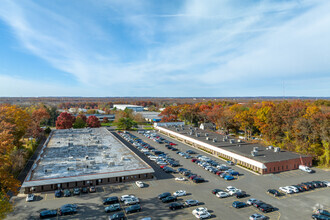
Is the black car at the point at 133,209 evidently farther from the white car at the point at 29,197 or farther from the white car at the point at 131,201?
the white car at the point at 29,197

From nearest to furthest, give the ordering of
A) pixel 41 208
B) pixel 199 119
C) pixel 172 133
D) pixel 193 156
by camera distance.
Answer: pixel 41 208, pixel 193 156, pixel 172 133, pixel 199 119

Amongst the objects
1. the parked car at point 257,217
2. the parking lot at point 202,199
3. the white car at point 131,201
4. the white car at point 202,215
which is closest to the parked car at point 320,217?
the parking lot at point 202,199

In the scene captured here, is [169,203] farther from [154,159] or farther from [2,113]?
[2,113]

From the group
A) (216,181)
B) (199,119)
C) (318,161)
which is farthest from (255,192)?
(199,119)

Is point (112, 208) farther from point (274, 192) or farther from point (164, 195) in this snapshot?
point (274, 192)

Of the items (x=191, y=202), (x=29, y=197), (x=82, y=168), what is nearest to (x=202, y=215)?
(x=191, y=202)

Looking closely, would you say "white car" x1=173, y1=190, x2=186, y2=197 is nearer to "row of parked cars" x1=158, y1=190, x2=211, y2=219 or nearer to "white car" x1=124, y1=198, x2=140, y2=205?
"row of parked cars" x1=158, y1=190, x2=211, y2=219

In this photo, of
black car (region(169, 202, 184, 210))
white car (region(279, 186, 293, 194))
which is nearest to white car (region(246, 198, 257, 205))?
white car (region(279, 186, 293, 194))
